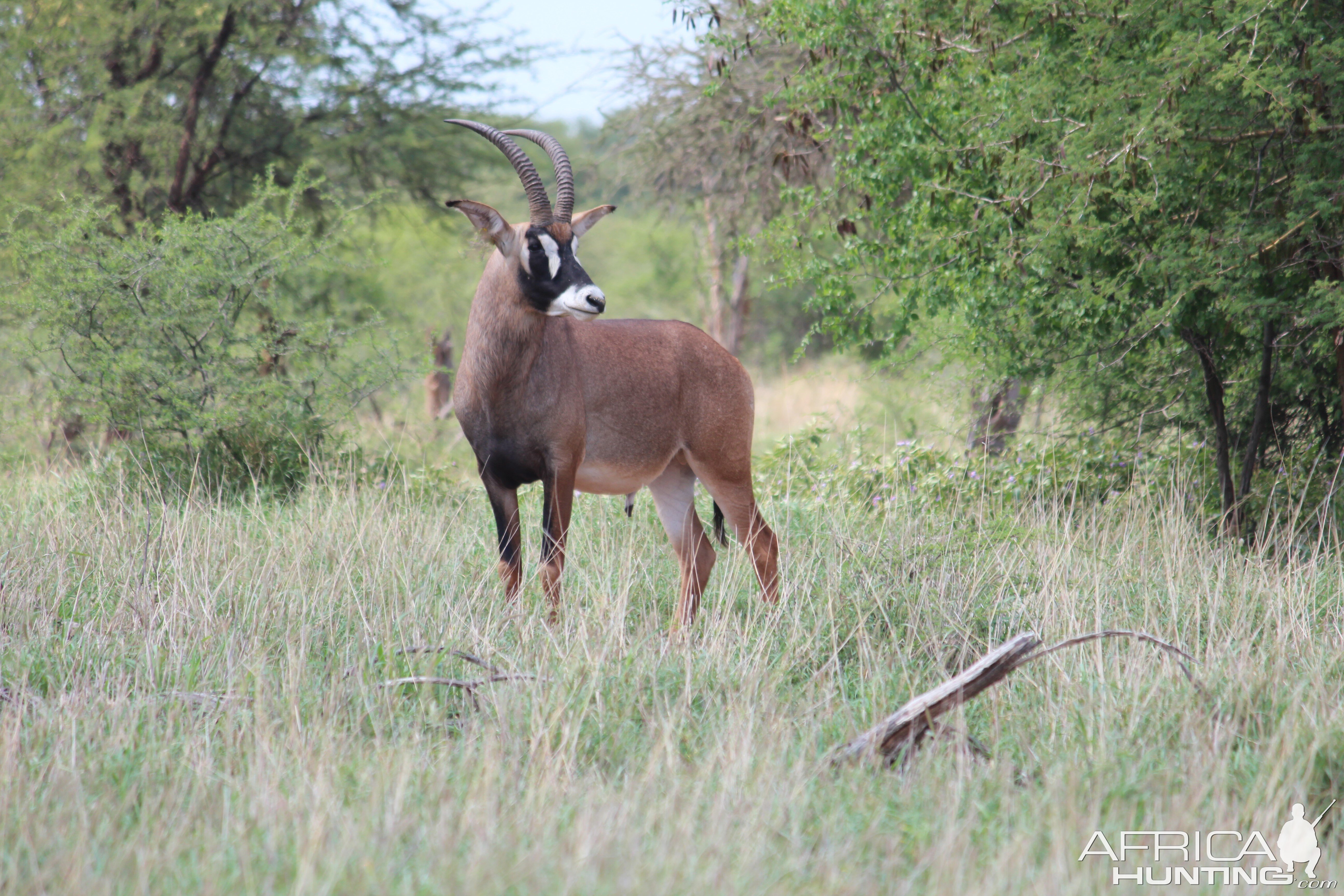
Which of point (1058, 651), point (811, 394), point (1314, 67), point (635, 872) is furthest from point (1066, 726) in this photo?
point (811, 394)

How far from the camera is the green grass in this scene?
8.64 ft

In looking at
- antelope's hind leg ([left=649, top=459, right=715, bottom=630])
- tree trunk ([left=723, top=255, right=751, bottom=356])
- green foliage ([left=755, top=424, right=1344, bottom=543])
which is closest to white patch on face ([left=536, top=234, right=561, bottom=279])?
antelope's hind leg ([left=649, top=459, right=715, bottom=630])

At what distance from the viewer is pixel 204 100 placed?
41.7ft

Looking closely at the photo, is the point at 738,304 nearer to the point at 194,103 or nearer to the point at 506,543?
the point at 194,103

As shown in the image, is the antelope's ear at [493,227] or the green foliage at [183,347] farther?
the green foliage at [183,347]

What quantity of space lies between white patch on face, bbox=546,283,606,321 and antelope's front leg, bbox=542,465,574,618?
72cm

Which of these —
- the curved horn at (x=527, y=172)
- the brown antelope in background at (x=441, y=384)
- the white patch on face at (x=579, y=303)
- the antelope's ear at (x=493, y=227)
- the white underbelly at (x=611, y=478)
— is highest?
the curved horn at (x=527, y=172)

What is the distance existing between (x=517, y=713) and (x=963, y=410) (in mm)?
6946

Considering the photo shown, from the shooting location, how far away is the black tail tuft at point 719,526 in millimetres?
6320

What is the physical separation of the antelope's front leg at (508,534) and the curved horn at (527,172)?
4.06 ft

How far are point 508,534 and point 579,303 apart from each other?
115 centimetres

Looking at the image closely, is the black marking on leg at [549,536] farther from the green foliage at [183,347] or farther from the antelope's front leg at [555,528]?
the green foliage at [183,347]

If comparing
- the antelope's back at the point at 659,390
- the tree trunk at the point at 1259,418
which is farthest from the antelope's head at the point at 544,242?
the tree trunk at the point at 1259,418

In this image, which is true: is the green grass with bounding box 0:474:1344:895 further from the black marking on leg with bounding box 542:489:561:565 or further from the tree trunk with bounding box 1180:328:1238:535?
the tree trunk with bounding box 1180:328:1238:535
